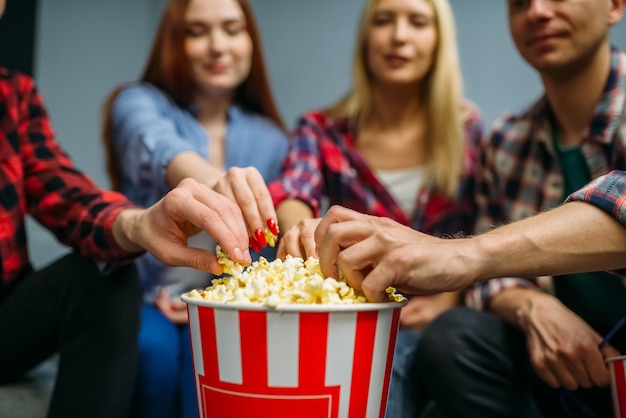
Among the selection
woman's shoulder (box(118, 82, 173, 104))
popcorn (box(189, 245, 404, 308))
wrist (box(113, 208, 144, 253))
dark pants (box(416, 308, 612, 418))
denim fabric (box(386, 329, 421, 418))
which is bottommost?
denim fabric (box(386, 329, 421, 418))

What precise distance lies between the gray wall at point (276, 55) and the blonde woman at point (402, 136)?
53cm

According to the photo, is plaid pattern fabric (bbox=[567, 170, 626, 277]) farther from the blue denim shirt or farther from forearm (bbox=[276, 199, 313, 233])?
the blue denim shirt

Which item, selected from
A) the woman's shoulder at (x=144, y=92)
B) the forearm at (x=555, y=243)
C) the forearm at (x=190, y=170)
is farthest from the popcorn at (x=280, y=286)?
the woman's shoulder at (x=144, y=92)

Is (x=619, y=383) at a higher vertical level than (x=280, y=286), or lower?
lower

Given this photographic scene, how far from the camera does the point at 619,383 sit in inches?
34.8

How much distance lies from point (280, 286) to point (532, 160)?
891 mm

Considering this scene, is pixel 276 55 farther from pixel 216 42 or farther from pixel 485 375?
pixel 485 375

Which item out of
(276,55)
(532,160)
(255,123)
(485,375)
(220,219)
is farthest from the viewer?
(276,55)

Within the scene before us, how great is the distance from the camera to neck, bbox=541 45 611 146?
1366mm

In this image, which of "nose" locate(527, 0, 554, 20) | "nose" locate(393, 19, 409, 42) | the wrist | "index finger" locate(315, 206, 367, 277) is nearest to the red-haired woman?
the wrist

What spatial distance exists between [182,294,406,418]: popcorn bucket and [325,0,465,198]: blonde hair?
956 millimetres

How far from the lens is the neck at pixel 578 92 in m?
1.37

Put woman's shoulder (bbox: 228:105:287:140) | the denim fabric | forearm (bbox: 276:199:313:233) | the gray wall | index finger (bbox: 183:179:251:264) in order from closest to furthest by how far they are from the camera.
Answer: index finger (bbox: 183:179:251:264)
forearm (bbox: 276:199:313:233)
the denim fabric
woman's shoulder (bbox: 228:105:287:140)
the gray wall

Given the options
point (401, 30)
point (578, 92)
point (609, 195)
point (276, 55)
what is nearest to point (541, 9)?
point (578, 92)
